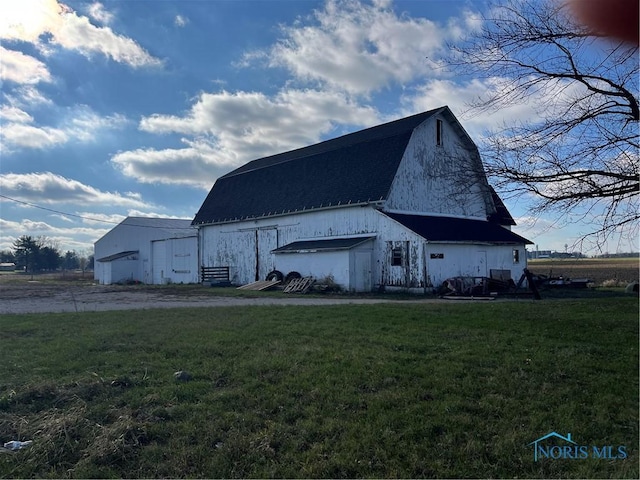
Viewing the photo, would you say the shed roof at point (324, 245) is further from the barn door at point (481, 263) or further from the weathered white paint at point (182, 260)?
the weathered white paint at point (182, 260)

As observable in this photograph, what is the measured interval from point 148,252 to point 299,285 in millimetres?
22528

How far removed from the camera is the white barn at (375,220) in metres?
22.9

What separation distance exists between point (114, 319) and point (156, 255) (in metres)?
29.8

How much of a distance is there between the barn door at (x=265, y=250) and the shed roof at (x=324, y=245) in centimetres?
158

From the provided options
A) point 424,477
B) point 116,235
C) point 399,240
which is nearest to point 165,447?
point 424,477

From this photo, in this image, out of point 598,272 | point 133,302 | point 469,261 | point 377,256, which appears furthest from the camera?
point 598,272

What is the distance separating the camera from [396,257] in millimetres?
23047

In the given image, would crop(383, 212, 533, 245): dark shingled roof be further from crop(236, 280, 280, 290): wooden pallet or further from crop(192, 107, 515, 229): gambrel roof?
crop(236, 280, 280, 290): wooden pallet

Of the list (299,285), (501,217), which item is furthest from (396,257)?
(501,217)

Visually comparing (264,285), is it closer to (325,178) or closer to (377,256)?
(377,256)

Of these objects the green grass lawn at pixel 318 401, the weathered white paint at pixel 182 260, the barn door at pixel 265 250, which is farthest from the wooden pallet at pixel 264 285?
the green grass lawn at pixel 318 401

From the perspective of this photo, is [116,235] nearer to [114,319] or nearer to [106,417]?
[114,319]

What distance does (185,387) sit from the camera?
603 centimetres

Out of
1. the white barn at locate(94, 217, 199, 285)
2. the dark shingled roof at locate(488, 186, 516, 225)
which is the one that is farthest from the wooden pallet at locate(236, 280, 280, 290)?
the dark shingled roof at locate(488, 186, 516, 225)
